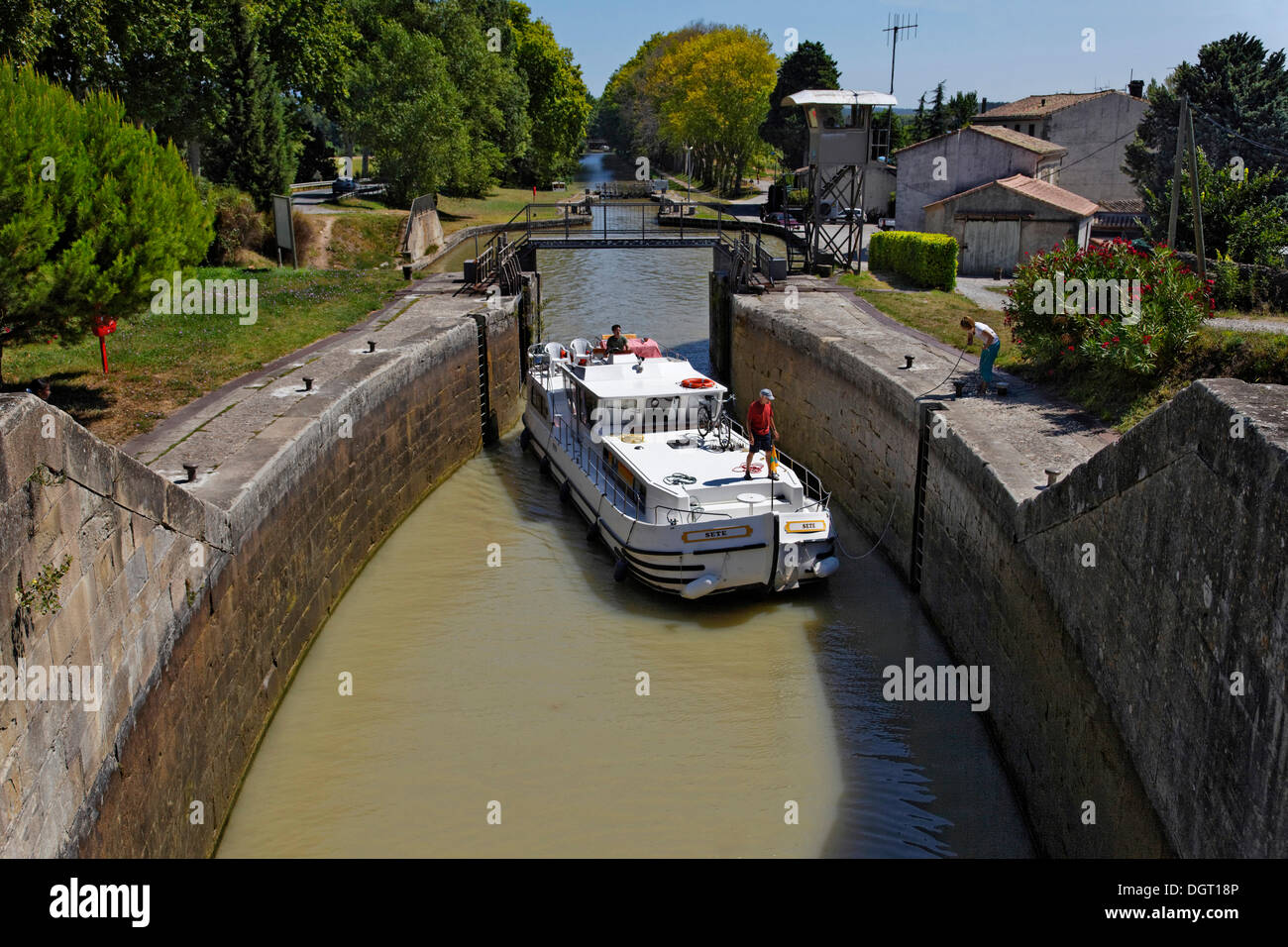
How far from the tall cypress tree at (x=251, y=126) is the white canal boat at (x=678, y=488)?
67.4 ft

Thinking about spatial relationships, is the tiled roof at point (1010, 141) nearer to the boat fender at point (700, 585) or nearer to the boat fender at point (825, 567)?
the boat fender at point (825, 567)

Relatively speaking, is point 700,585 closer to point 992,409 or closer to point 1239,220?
point 992,409

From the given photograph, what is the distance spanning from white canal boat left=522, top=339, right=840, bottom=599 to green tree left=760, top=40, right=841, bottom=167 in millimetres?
59069

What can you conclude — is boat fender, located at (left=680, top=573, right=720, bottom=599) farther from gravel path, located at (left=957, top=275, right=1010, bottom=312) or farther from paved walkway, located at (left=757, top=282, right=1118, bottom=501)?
gravel path, located at (left=957, top=275, right=1010, bottom=312)

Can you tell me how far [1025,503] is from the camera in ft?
36.3

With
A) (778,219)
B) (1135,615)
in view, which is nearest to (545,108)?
(778,219)

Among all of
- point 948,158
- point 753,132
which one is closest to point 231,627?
point 948,158

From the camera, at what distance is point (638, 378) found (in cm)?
1864

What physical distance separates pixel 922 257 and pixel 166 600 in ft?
73.7

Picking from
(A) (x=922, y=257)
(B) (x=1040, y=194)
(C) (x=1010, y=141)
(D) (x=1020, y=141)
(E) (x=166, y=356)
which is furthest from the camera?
(D) (x=1020, y=141)

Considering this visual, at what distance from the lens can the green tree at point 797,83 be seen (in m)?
75.2

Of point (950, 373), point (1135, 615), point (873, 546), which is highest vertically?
point (950, 373)

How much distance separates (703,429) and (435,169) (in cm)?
3182

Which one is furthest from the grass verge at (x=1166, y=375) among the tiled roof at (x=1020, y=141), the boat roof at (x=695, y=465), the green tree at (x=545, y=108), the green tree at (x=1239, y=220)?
the green tree at (x=545, y=108)
